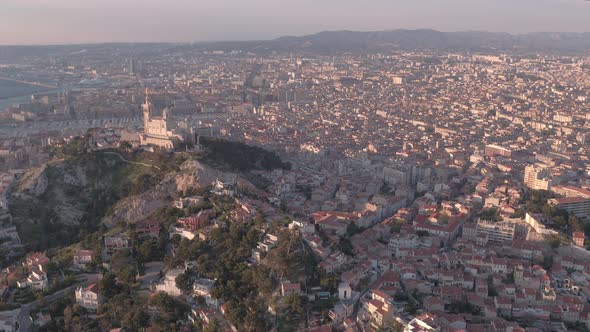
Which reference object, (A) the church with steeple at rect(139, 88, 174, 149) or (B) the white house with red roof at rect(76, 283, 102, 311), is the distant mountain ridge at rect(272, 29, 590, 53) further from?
(B) the white house with red roof at rect(76, 283, 102, 311)

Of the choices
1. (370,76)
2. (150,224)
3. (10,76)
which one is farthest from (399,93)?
(10,76)

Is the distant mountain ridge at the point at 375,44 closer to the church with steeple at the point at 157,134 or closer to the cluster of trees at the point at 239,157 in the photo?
the church with steeple at the point at 157,134

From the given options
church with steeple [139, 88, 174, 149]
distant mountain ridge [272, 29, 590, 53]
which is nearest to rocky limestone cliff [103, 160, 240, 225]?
church with steeple [139, 88, 174, 149]

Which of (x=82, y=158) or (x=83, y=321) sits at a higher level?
(x=82, y=158)

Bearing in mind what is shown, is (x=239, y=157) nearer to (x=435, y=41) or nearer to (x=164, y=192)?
(x=164, y=192)

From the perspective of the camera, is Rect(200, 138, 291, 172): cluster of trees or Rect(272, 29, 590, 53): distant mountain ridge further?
Rect(272, 29, 590, 53): distant mountain ridge

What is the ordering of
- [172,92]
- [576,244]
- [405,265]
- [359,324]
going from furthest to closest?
[172,92]
[576,244]
[405,265]
[359,324]

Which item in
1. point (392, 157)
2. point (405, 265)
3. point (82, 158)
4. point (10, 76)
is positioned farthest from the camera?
point (10, 76)

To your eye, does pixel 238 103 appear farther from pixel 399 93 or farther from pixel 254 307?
pixel 254 307

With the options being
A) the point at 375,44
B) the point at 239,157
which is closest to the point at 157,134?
the point at 239,157

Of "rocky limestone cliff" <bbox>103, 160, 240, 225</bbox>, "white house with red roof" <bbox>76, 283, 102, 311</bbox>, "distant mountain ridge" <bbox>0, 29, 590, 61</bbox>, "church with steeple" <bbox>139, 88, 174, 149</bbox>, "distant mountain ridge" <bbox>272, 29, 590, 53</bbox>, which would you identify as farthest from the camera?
"distant mountain ridge" <bbox>272, 29, 590, 53</bbox>

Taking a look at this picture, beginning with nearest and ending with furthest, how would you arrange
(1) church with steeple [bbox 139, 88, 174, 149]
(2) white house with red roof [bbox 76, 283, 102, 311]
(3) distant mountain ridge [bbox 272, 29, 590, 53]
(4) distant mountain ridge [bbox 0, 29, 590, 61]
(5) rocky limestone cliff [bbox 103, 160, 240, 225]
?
(2) white house with red roof [bbox 76, 283, 102, 311] < (5) rocky limestone cliff [bbox 103, 160, 240, 225] < (1) church with steeple [bbox 139, 88, 174, 149] < (4) distant mountain ridge [bbox 0, 29, 590, 61] < (3) distant mountain ridge [bbox 272, 29, 590, 53]
